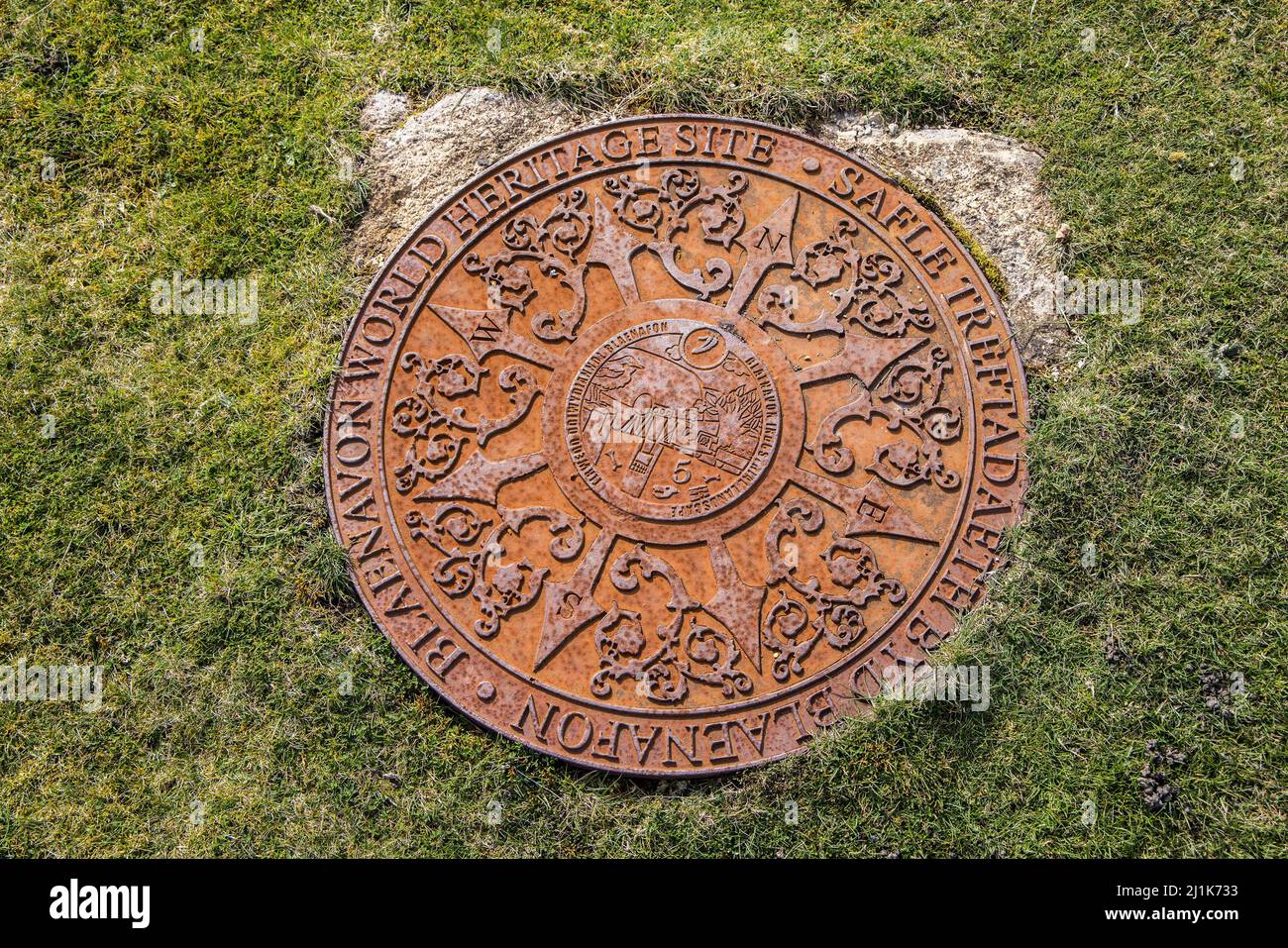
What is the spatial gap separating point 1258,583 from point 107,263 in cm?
555

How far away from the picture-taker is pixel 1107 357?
14.9 ft

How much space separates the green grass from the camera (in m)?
4.08

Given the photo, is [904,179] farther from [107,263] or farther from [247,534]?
[107,263]

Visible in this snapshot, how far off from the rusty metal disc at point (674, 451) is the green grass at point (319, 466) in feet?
0.73

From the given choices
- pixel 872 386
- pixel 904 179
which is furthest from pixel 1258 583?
pixel 904 179

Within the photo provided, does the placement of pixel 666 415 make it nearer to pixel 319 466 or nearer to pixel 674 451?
pixel 674 451

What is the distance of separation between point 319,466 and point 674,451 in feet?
5.33

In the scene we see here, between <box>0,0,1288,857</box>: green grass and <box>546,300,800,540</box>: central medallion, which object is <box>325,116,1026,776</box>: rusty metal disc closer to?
<box>546,300,800,540</box>: central medallion

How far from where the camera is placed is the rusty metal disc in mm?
4078

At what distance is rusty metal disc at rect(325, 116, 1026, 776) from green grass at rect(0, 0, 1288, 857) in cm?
22

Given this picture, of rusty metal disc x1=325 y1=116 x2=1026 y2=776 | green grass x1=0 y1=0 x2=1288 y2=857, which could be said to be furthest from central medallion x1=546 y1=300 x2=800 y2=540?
green grass x1=0 y1=0 x2=1288 y2=857

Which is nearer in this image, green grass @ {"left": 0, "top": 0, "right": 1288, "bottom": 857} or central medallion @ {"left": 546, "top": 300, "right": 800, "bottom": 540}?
green grass @ {"left": 0, "top": 0, "right": 1288, "bottom": 857}

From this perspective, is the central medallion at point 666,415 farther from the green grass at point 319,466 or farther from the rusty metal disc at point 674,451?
the green grass at point 319,466

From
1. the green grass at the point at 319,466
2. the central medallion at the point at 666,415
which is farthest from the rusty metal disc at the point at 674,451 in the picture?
the green grass at the point at 319,466
